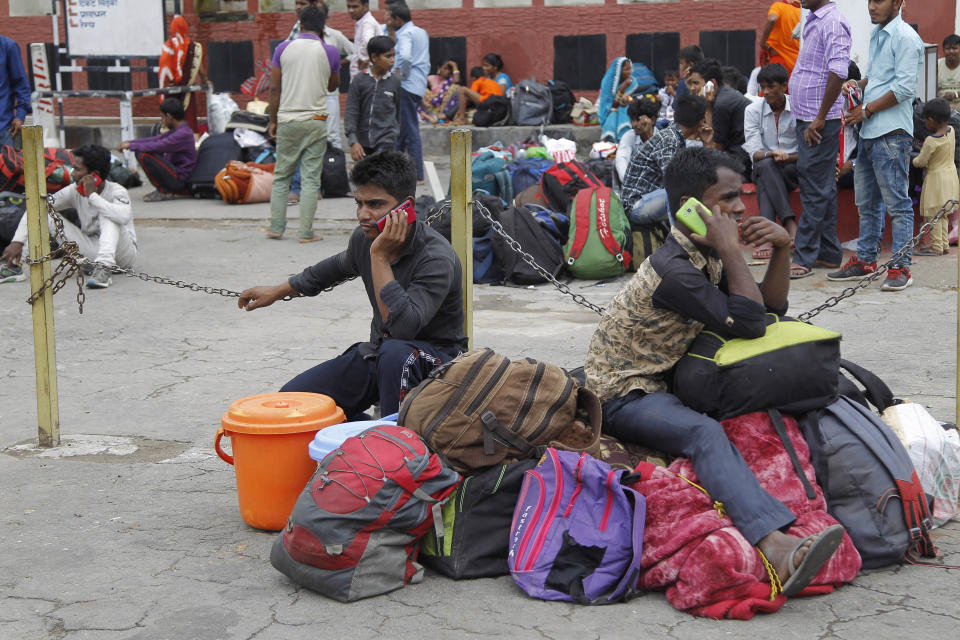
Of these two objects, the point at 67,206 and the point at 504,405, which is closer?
the point at 504,405

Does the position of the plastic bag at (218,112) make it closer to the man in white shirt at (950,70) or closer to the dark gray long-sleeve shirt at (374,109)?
the dark gray long-sleeve shirt at (374,109)

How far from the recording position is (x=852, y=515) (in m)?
3.62

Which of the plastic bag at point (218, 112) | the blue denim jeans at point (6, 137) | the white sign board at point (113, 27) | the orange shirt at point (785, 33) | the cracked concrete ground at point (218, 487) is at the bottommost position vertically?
the cracked concrete ground at point (218, 487)

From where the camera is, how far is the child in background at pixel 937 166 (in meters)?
8.73

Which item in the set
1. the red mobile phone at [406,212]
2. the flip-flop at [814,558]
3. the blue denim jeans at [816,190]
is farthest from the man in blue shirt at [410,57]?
the flip-flop at [814,558]

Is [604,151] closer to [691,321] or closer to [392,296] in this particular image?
[392,296]

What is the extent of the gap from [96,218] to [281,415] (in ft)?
17.0

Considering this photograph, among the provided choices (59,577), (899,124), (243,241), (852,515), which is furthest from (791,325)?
(243,241)

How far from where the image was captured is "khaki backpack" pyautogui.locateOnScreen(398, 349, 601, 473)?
3.68 m

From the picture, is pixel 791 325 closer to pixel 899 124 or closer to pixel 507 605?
pixel 507 605

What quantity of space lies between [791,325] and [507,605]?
4.48 feet

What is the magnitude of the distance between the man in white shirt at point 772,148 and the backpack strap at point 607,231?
1.10 metres

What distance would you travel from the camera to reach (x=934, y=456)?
13.0 feet

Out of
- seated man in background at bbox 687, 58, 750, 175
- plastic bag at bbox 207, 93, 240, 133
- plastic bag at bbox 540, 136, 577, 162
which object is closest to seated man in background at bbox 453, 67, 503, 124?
plastic bag at bbox 207, 93, 240, 133
